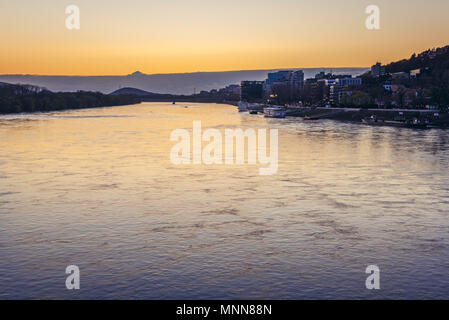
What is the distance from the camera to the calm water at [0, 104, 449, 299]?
46.2ft

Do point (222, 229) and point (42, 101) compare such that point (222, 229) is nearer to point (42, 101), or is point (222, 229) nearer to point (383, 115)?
point (383, 115)

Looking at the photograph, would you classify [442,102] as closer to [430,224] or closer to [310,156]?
[310,156]

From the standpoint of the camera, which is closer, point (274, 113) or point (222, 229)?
point (222, 229)

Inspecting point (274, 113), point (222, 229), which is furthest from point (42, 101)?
point (222, 229)

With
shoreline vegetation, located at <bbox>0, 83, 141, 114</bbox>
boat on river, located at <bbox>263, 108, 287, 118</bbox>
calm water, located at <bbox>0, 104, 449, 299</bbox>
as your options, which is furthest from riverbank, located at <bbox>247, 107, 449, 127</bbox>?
shoreline vegetation, located at <bbox>0, 83, 141, 114</bbox>

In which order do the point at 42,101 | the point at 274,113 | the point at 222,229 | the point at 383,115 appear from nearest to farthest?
the point at 222,229 < the point at 383,115 < the point at 274,113 < the point at 42,101

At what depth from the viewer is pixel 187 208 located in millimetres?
22500

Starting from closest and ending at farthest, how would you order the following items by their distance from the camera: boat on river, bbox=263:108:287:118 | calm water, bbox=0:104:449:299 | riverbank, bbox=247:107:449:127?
calm water, bbox=0:104:449:299
riverbank, bbox=247:107:449:127
boat on river, bbox=263:108:287:118

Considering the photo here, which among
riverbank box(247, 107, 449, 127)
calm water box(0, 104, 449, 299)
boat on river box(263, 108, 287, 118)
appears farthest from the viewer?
Answer: boat on river box(263, 108, 287, 118)

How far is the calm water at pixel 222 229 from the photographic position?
46.2ft

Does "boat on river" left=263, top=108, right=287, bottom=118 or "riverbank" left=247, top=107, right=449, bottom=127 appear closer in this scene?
"riverbank" left=247, top=107, right=449, bottom=127

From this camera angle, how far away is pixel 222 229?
63.1 ft

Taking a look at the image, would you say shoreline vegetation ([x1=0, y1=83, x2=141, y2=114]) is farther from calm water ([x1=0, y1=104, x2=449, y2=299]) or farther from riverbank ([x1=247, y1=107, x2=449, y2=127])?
calm water ([x1=0, y1=104, x2=449, y2=299])
